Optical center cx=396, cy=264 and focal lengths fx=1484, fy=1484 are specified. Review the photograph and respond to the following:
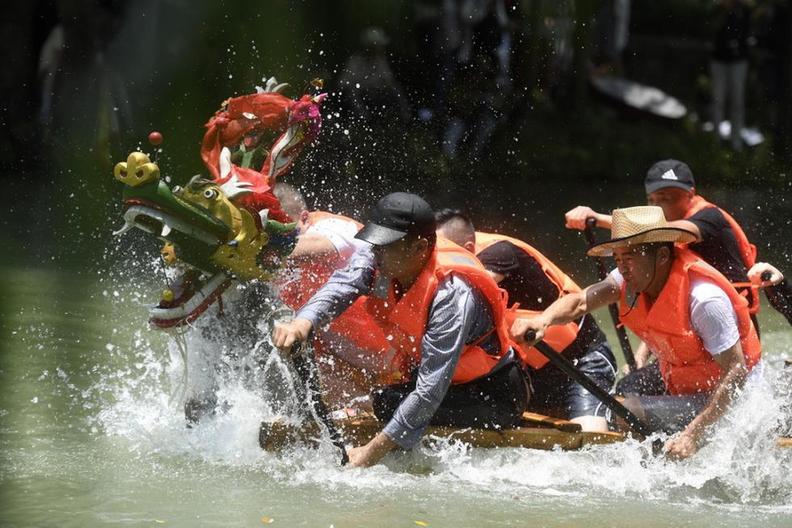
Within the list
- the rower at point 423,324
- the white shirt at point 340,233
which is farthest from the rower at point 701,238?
the white shirt at point 340,233

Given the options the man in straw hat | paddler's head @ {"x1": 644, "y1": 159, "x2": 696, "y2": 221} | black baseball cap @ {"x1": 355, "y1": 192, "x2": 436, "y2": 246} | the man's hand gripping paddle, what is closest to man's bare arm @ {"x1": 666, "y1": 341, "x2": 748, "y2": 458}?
the man in straw hat

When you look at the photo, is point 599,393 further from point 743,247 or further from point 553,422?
point 743,247

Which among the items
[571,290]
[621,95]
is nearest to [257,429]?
[571,290]

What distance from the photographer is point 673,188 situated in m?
7.38

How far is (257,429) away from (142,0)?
346 inches

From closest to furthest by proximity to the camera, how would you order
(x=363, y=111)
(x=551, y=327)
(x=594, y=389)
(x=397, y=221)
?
1. (x=397, y=221)
2. (x=594, y=389)
3. (x=551, y=327)
4. (x=363, y=111)

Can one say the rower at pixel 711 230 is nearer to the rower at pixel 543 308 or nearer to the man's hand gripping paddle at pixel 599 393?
the rower at pixel 543 308

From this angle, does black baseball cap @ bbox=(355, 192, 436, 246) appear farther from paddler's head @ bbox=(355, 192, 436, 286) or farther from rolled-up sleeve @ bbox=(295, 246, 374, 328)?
rolled-up sleeve @ bbox=(295, 246, 374, 328)

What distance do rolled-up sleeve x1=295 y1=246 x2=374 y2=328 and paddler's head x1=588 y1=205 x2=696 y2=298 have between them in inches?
39.4

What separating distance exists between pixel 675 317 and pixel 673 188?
4.62 feet

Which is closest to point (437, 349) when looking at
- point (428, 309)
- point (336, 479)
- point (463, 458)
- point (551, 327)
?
point (428, 309)

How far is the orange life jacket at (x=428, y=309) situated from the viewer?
582 centimetres

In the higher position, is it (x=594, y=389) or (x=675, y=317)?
(x=675, y=317)

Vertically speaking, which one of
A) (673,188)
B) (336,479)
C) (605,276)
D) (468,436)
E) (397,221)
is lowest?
(336,479)
